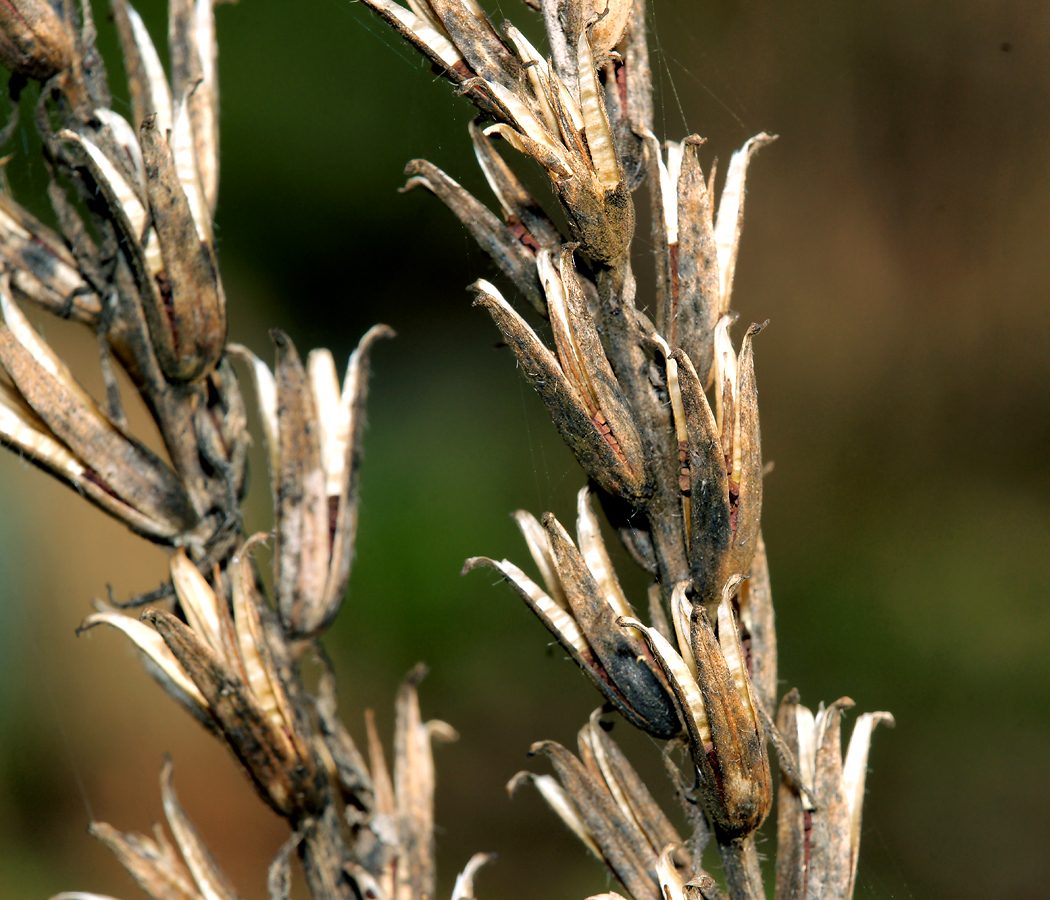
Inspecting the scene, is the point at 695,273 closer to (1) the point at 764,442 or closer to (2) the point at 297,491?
(2) the point at 297,491

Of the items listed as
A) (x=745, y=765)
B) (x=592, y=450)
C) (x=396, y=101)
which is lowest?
(x=745, y=765)

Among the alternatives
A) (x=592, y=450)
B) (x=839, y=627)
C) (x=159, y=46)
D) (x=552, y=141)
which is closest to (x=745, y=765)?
(x=592, y=450)

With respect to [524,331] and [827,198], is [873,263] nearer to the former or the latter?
[827,198]

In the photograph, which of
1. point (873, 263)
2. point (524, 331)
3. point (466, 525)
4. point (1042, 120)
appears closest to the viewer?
point (524, 331)

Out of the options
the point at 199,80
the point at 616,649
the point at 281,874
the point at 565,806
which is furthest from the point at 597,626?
the point at 199,80

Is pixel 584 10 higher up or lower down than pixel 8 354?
higher up

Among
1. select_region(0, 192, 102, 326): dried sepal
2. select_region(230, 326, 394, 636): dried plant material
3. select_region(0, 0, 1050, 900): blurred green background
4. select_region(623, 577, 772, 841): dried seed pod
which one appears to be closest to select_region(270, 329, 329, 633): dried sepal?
select_region(230, 326, 394, 636): dried plant material

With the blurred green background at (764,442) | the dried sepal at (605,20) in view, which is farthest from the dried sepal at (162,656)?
the blurred green background at (764,442)

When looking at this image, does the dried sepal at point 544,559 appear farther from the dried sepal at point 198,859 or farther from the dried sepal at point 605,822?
the dried sepal at point 198,859
